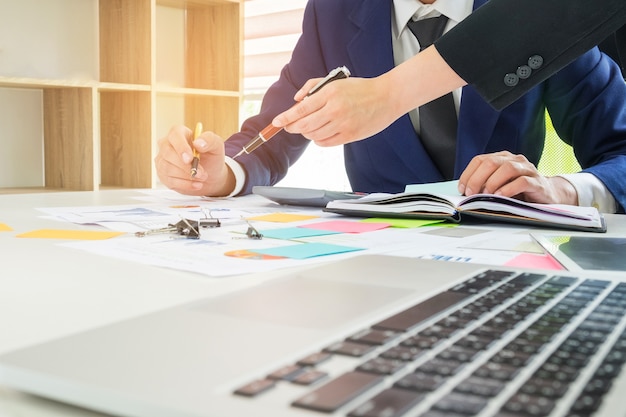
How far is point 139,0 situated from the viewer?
2852mm

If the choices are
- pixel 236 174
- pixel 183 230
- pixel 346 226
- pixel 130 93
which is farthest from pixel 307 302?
pixel 130 93

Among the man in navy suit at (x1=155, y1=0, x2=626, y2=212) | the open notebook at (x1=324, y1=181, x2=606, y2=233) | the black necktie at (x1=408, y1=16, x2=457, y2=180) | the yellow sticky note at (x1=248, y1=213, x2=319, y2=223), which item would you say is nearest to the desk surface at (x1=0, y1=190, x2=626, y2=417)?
the yellow sticky note at (x1=248, y1=213, x2=319, y2=223)

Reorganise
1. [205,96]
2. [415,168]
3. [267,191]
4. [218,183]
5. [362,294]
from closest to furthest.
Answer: [362,294], [267,191], [218,183], [415,168], [205,96]

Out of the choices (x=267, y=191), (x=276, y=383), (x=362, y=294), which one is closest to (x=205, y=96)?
(x=267, y=191)

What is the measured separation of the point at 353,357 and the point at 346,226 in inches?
28.2

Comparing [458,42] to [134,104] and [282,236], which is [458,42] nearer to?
[282,236]

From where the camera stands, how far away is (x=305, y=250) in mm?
827

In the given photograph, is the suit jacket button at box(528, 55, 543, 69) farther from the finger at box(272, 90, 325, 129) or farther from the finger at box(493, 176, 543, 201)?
the finger at box(272, 90, 325, 129)

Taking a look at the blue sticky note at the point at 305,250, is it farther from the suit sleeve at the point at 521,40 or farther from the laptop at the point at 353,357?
the suit sleeve at the point at 521,40

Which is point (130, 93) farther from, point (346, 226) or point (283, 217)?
point (346, 226)

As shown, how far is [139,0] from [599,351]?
9.05 ft

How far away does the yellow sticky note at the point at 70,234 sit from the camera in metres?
0.94

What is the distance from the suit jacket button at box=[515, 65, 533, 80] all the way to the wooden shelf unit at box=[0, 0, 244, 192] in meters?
1.88

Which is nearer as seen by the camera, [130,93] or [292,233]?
[292,233]
